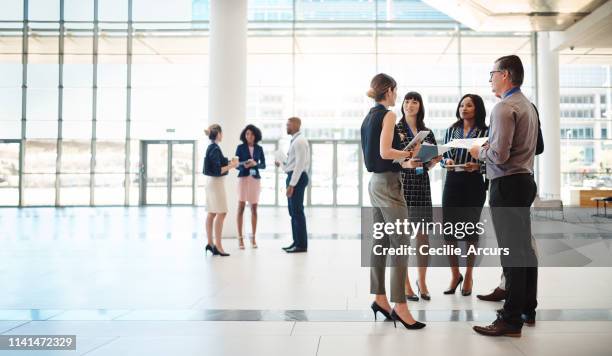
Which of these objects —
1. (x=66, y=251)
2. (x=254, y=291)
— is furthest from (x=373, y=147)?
(x=66, y=251)

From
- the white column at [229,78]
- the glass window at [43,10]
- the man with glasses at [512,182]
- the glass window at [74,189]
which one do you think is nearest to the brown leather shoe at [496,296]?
the man with glasses at [512,182]

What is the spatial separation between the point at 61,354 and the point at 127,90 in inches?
595

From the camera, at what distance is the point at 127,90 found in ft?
52.6

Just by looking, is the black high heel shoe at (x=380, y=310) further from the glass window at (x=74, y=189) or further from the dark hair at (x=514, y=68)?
the glass window at (x=74, y=189)

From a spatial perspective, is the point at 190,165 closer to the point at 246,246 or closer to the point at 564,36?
the point at 246,246

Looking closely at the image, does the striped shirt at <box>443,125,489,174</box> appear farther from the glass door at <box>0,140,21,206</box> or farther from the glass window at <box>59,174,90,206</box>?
the glass door at <box>0,140,21,206</box>

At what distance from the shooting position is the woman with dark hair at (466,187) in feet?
12.0

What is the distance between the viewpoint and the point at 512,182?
9.16 ft

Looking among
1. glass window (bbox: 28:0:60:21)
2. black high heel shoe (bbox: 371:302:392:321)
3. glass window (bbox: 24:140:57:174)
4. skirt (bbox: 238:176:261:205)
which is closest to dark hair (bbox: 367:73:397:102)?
black high heel shoe (bbox: 371:302:392:321)

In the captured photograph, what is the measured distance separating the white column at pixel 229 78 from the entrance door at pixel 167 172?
383 inches

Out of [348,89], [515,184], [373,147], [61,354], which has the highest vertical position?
[348,89]

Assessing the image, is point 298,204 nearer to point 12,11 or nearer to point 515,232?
point 515,232

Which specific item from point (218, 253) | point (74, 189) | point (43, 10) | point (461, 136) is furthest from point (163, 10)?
point (461, 136)

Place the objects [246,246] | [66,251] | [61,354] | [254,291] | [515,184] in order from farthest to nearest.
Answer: [246,246]
[66,251]
[254,291]
[515,184]
[61,354]
